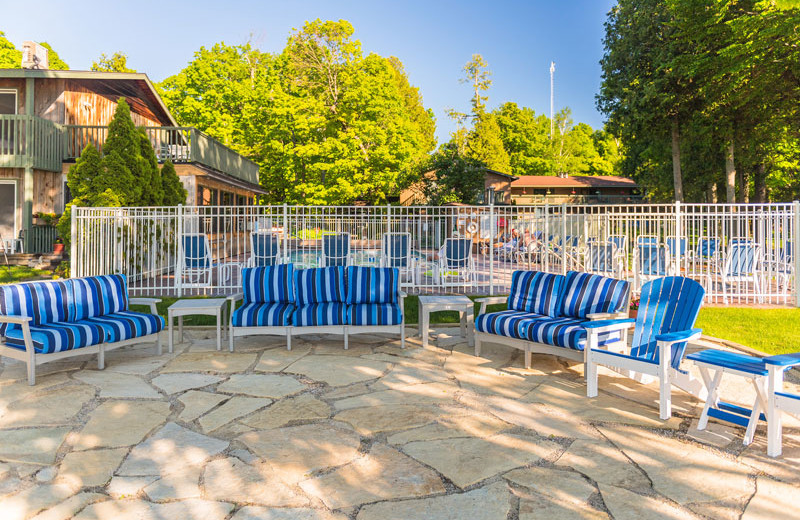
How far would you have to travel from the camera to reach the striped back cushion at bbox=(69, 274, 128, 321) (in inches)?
251

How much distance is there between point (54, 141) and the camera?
17188 mm

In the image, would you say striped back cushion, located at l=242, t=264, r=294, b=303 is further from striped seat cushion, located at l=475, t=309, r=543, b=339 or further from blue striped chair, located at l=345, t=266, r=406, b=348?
striped seat cushion, located at l=475, t=309, r=543, b=339

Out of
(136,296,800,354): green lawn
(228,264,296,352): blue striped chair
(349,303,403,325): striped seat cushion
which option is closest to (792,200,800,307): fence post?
(136,296,800,354): green lawn

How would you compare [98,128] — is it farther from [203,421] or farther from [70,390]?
[203,421]

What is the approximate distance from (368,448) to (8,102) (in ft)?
64.9

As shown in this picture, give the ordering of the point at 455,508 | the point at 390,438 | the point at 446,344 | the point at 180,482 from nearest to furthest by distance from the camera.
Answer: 1. the point at 455,508
2. the point at 180,482
3. the point at 390,438
4. the point at 446,344

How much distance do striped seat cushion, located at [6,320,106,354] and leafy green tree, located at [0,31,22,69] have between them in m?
36.6

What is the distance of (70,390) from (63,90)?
16.4 metres

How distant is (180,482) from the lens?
11.3 ft

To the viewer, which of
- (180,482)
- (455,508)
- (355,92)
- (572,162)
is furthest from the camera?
(572,162)

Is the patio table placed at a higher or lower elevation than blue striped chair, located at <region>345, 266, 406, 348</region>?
lower

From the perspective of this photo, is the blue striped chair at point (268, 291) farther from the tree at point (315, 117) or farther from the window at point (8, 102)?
the tree at point (315, 117)

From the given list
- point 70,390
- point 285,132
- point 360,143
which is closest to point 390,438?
point 70,390

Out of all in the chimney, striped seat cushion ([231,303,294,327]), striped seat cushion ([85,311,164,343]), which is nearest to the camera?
striped seat cushion ([85,311,164,343])
